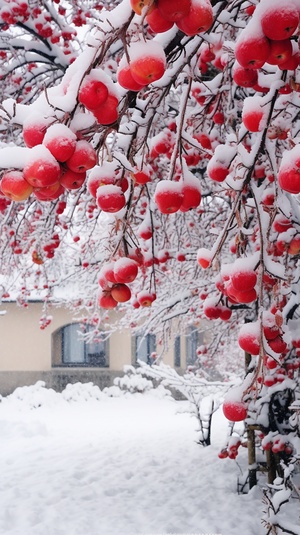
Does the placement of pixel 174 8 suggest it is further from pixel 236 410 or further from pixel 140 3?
pixel 236 410

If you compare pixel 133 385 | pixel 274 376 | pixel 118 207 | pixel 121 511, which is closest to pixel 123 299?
pixel 118 207

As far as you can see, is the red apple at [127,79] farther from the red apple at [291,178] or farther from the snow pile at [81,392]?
the snow pile at [81,392]

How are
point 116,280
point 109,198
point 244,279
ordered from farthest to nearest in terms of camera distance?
point 116,280
point 244,279
point 109,198

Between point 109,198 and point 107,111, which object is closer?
point 107,111

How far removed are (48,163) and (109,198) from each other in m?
0.47

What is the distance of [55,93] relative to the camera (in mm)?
1327

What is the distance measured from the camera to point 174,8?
106cm

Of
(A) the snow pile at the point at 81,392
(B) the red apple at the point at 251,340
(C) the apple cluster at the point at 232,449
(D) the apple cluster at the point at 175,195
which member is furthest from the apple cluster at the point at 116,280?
(A) the snow pile at the point at 81,392

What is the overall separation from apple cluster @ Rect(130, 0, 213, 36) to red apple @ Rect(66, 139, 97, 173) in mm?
320

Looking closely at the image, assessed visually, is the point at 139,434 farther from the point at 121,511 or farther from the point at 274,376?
the point at 274,376

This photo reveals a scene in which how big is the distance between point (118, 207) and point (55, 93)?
0.44 meters

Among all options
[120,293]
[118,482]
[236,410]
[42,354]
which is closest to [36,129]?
[120,293]

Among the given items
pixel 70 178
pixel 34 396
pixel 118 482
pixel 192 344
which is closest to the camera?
pixel 70 178

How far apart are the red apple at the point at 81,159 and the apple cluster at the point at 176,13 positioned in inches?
12.6
